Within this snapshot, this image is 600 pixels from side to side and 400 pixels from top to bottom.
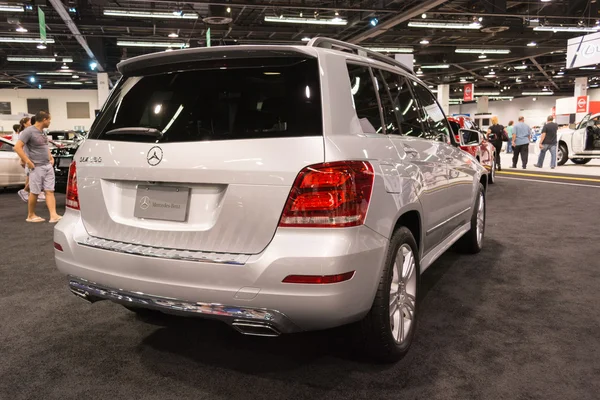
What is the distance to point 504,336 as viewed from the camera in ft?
9.95

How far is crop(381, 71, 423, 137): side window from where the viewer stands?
3.03 metres

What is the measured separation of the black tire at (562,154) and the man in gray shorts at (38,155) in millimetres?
16654

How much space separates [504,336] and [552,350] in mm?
286

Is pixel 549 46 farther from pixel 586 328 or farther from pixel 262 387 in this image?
pixel 262 387

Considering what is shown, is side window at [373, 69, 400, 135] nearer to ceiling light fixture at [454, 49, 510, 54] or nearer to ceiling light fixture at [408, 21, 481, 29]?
ceiling light fixture at [408, 21, 481, 29]

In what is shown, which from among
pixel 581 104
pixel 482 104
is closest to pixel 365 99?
pixel 581 104

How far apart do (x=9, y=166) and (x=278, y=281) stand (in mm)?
11447

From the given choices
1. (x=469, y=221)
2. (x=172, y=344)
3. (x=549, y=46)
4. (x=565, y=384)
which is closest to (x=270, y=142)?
(x=172, y=344)

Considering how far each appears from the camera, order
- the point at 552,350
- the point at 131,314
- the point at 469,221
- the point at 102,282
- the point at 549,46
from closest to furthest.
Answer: the point at 102,282, the point at 552,350, the point at 131,314, the point at 469,221, the point at 549,46

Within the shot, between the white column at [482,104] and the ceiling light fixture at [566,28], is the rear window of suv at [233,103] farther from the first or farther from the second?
the white column at [482,104]

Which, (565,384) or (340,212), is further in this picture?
(565,384)

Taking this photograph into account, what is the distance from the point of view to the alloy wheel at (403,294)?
8.49 ft

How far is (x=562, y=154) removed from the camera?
17.5 meters

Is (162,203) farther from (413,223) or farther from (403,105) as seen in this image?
(403,105)
